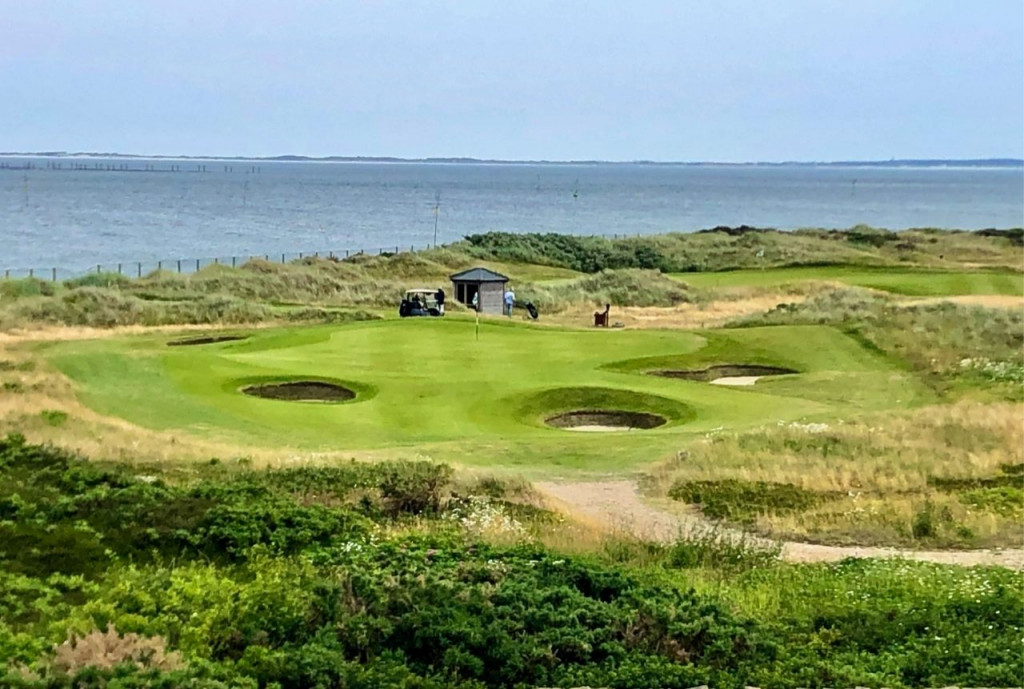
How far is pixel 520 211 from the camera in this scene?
635ft

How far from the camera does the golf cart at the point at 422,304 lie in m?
44.0

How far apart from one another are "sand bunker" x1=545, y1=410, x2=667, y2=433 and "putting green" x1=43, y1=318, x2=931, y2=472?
21 centimetres

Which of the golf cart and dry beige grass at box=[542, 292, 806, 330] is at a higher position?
the golf cart

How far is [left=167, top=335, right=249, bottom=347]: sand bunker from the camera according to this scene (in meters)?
34.7

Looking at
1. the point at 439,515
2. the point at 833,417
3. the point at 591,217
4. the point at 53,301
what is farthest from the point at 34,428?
the point at 591,217

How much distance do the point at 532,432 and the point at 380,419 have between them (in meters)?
3.14

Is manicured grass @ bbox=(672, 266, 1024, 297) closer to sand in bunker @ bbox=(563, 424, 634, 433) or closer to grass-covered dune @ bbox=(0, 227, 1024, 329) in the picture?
grass-covered dune @ bbox=(0, 227, 1024, 329)

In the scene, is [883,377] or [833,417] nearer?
[833,417]

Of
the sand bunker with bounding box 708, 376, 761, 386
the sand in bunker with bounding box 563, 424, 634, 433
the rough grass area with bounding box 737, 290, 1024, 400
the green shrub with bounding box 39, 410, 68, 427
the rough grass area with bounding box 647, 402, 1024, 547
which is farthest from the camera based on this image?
the sand bunker with bounding box 708, 376, 761, 386

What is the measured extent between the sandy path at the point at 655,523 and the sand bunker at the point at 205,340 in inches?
749

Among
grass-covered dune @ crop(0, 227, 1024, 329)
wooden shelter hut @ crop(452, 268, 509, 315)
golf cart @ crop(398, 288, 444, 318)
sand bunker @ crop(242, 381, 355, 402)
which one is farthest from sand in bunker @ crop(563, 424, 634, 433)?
wooden shelter hut @ crop(452, 268, 509, 315)

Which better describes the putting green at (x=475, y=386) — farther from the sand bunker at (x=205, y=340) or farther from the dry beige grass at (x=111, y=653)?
the dry beige grass at (x=111, y=653)

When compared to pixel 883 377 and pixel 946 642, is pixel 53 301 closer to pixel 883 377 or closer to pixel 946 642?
pixel 883 377

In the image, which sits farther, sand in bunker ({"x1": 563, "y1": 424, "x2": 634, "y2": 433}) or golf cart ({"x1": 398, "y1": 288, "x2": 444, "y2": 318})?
golf cart ({"x1": 398, "y1": 288, "x2": 444, "y2": 318})
